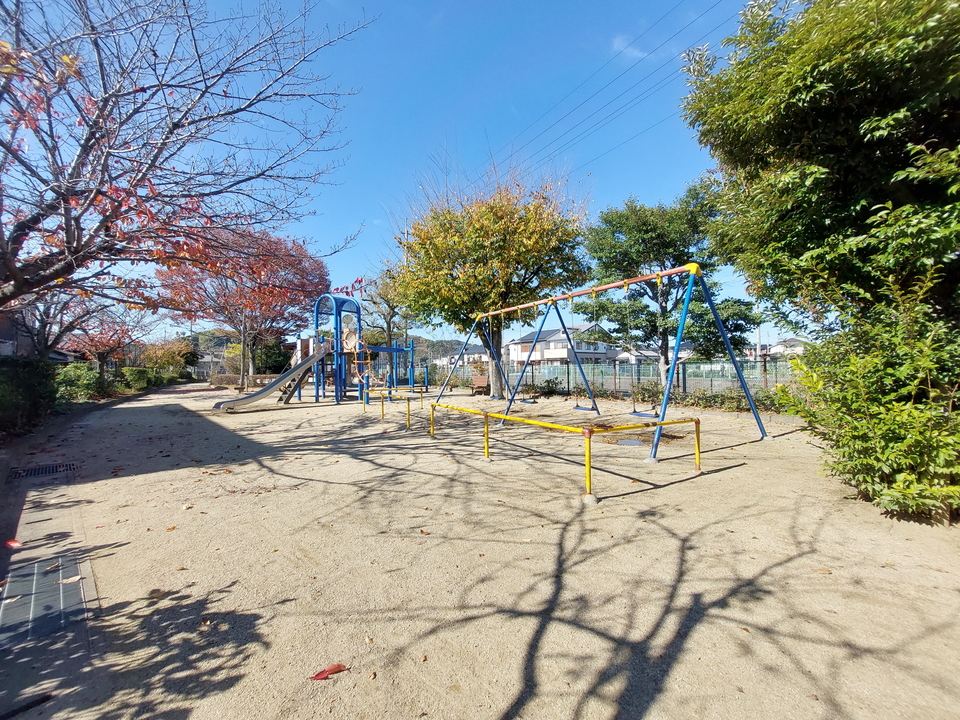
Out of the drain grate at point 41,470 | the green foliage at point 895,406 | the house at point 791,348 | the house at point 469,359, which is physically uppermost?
the house at point 469,359

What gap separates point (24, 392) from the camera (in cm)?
1041

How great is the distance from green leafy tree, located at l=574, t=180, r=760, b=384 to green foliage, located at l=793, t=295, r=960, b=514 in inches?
390

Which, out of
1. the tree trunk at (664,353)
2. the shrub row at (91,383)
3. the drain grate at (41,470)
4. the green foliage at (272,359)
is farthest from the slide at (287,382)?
the green foliage at (272,359)

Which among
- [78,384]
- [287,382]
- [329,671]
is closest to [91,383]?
[78,384]

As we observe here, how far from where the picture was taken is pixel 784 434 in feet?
27.3

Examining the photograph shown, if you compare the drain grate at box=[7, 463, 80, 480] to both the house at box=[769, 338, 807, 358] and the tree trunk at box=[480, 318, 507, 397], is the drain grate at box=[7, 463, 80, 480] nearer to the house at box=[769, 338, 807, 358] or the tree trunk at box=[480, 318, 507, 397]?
the house at box=[769, 338, 807, 358]

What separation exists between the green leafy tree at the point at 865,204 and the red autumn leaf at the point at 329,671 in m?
4.22

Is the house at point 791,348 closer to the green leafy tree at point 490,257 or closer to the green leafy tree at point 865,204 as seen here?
the green leafy tree at point 865,204

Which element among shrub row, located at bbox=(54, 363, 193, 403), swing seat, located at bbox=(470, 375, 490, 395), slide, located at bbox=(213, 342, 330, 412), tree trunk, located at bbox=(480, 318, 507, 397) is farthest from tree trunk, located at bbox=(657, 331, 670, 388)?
shrub row, located at bbox=(54, 363, 193, 403)

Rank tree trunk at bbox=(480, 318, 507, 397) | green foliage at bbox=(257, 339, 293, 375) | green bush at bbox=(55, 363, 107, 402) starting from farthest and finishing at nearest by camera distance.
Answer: green foliage at bbox=(257, 339, 293, 375), green bush at bbox=(55, 363, 107, 402), tree trunk at bbox=(480, 318, 507, 397)

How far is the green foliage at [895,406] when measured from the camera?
3.39 metres

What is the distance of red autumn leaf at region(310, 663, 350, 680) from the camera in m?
2.10

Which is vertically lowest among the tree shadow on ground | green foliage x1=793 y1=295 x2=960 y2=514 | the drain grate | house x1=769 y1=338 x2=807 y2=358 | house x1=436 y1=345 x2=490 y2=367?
the tree shadow on ground

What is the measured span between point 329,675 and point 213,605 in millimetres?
1138
